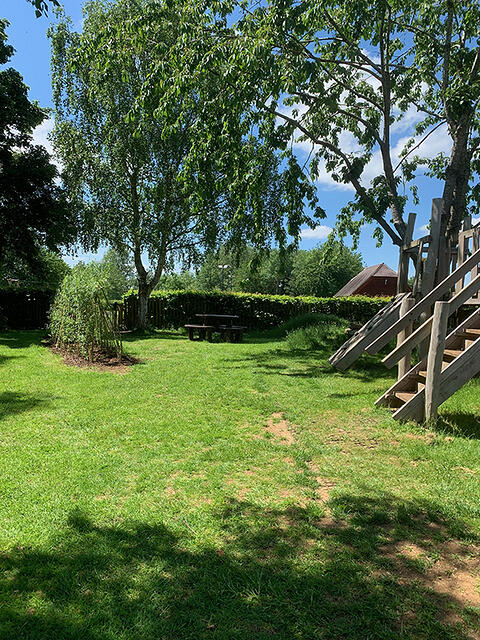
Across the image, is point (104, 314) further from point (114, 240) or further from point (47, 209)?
point (47, 209)

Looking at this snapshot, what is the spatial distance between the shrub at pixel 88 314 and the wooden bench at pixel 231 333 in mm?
A: 6137

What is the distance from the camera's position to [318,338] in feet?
44.7

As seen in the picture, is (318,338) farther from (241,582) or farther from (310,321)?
(241,582)

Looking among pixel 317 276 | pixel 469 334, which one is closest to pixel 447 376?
pixel 469 334

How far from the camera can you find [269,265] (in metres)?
64.6

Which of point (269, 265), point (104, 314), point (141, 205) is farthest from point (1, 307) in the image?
point (269, 265)

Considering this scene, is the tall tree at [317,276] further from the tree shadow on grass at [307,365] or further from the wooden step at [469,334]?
the wooden step at [469,334]

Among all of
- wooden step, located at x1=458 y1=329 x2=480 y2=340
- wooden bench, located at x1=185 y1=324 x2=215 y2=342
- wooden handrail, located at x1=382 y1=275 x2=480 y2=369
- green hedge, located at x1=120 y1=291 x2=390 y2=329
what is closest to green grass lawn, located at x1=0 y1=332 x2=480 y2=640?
wooden handrail, located at x1=382 y1=275 x2=480 y2=369

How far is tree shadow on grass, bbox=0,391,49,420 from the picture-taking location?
18.8ft

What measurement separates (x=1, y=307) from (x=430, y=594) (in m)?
19.9

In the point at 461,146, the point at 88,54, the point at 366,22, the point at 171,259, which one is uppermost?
the point at 366,22

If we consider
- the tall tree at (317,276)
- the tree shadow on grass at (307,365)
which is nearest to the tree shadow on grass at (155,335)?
the tree shadow on grass at (307,365)

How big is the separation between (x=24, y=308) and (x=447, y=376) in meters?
18.7

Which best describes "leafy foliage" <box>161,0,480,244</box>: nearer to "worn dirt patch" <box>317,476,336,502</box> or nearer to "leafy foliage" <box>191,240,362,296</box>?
"worn dirt patch" <box>317,476,336,502</box>
